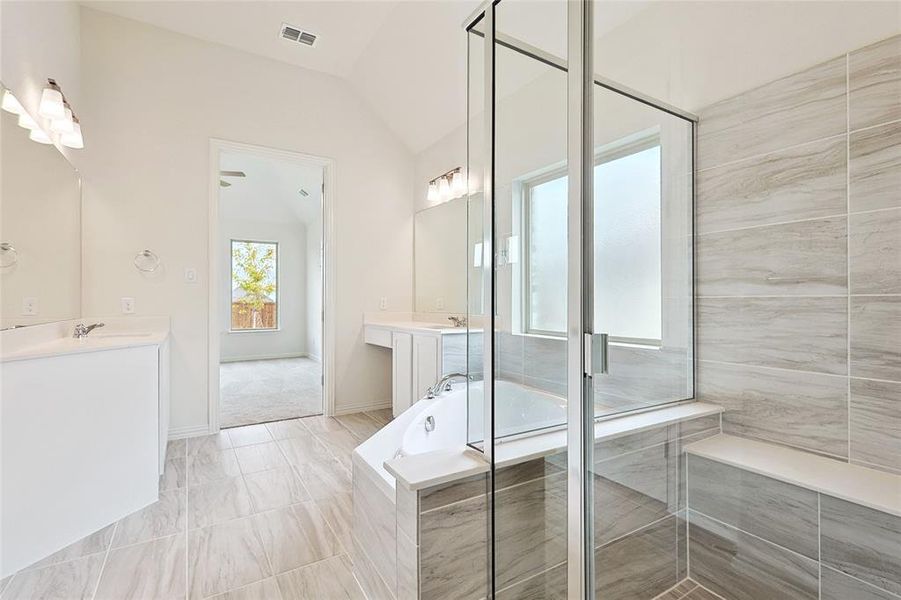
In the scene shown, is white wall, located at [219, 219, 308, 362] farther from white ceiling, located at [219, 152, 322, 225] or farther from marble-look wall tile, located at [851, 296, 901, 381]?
marble-look wall tile, located at [851, 296, 901, 381]

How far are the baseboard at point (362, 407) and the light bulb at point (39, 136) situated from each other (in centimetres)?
261

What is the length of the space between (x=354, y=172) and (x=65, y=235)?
2.11 meters

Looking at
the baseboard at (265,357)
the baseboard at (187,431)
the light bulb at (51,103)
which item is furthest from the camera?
the baseboard at (265,357)

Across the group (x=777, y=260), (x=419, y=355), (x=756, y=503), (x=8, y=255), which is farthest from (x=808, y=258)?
(x=8, y=255)

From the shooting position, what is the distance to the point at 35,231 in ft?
6.84

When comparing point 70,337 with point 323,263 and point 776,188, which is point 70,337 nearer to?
point 323,263

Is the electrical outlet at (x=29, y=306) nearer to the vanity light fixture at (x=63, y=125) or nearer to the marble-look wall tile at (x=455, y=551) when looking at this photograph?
the vanity light fixture at (x=63, y=125)

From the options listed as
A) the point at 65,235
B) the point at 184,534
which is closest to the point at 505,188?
the point at 184,534

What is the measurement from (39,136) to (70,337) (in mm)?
1162

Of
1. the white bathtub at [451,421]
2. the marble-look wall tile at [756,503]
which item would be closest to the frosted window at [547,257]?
the white bathtub at [451,421]

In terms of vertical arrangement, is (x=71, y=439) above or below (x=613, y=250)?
below

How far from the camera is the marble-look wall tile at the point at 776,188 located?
1.19 metres

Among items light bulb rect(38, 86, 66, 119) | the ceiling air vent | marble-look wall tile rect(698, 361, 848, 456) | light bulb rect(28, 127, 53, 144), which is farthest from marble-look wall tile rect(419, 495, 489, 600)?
the ceiling air vent

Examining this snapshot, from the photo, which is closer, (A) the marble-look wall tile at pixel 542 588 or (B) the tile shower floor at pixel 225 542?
(A) the marble-look wall tile at pixel 542 588
